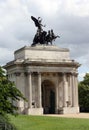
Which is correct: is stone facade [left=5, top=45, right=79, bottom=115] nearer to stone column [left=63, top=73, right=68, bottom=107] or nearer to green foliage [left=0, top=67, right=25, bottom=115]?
stone column [left=63, top=73, right=68, bottom=107]

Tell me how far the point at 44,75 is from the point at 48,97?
427cm

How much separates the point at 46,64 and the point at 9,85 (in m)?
35.4

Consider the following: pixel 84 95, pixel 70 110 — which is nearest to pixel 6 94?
pixel 70 110

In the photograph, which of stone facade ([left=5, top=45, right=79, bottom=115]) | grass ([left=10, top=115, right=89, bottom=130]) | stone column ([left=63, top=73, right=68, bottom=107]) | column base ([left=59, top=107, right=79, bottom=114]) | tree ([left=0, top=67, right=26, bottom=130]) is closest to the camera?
tree ([left=0, top=67, right=26, bottom=130])

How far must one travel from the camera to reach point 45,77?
65.6 metres

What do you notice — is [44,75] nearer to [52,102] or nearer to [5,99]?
[52,102]

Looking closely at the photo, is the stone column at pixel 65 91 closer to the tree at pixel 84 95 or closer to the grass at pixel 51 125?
the tree at pixel 84 95

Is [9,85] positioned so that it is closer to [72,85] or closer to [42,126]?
[42,126]

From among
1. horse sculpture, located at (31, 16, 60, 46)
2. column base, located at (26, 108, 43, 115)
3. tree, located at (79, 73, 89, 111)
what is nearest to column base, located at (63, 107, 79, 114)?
column base, located at (26, 108, 43, 115)

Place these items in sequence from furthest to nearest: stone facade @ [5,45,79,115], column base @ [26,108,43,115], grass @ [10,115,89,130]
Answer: stone facade @ [5,45,79,115] → column base @ [26,108,43,115] → grass @ [10,115,89,130]

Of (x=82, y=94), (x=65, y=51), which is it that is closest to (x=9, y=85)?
(x=65, y=51)

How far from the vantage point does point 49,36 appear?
66.2m

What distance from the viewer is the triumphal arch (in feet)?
210

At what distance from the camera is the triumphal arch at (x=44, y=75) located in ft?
210
